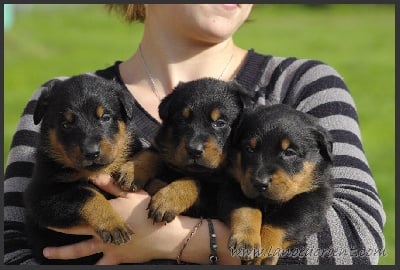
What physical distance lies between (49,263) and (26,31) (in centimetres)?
1907

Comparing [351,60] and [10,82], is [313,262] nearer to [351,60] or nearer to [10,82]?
[10,82]

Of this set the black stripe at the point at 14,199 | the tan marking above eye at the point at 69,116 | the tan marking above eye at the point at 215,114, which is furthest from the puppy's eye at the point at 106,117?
the black stripe at the point at 14,199

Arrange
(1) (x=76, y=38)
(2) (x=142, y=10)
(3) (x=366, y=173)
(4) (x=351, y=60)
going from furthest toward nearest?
(1) (x=76, y=38)
(4) (x=351, y=60)
(2) (x=142, y=10)
(3) (x=366, y=173)

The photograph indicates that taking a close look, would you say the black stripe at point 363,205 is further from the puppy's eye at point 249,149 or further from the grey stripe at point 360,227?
the puppy's eye at point 249,149

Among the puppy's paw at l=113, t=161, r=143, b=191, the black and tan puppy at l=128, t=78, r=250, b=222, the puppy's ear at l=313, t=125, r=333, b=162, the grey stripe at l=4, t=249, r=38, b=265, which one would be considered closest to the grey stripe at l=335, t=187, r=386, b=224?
the puppy's ear at l=313, t=125, r=333, b=162

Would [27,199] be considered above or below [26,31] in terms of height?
above

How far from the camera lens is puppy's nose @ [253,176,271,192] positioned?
310 centimetres

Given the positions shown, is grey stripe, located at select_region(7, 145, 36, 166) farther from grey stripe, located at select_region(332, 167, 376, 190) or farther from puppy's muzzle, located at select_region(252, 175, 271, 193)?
grey stripe, located at select_region(332, 167, 376, 190)

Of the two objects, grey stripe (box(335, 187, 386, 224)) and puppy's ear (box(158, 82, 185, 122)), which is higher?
puppy's ear (box(158, 82, 185, 122))

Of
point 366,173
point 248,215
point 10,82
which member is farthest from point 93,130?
point 10,82

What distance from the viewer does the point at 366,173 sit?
11.9ft

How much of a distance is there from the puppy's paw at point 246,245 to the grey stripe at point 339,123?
37.2 inches

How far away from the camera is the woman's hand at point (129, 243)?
10.7 ft

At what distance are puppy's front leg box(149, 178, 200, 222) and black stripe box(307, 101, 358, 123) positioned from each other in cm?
92
